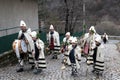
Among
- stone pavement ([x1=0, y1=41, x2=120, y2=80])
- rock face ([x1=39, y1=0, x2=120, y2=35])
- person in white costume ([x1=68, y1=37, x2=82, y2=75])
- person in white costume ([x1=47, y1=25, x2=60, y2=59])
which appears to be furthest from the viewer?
rock face ([x1=39, y1=0, x2=120, y2=35])

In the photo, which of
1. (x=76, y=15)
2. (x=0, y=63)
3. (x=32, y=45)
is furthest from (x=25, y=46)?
(x=76, y=15)

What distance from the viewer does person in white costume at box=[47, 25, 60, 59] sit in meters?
19.5

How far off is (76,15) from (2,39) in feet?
91.4

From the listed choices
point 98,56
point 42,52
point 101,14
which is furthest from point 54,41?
point 101,14

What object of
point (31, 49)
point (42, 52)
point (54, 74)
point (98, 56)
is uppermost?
point (31, 49)

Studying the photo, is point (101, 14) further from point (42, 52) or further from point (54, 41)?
point (42, 52)

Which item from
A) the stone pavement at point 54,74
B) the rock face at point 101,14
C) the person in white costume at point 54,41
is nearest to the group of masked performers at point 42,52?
the stone pavement at point 54,74

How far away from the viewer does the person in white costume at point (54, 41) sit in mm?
19453

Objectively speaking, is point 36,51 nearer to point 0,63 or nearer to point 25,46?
point 25,46

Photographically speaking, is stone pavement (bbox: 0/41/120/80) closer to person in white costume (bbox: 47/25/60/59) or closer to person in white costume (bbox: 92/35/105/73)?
person in white costume (bbox: 92/35/105/73)

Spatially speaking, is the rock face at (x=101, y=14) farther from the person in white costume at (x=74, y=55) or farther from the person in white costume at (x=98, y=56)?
the person in white costume at (x=74, y=55)

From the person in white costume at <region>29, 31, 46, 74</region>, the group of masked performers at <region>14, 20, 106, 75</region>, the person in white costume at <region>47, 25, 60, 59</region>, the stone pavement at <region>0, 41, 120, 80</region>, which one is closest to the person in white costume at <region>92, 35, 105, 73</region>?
the group of masked performers at <region>14, 20, 106, 75</region>

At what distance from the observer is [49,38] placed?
19.6 m

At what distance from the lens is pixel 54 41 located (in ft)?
64.3
